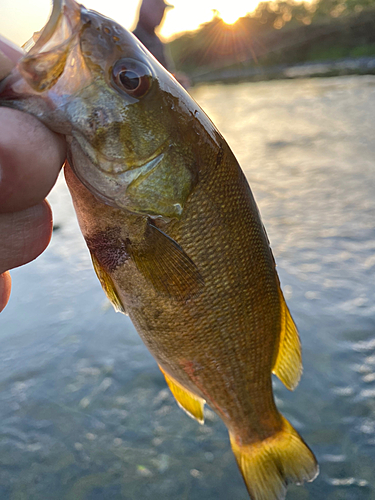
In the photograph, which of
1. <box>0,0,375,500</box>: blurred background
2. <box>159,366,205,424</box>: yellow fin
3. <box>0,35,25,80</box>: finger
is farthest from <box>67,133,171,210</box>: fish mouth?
<box>0,0,375,500</box>: blurred background

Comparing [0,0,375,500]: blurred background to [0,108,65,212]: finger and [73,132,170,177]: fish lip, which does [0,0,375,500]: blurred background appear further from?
[0,108,65,212]: finger

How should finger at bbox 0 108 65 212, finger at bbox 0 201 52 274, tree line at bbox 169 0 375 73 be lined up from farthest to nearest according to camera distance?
tree line at bbox 169 0 375 73, finger at bbox 0 201 52 274, finger at bbox 0 108 65 212

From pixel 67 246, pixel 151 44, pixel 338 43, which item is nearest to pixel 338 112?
pixel 151 44

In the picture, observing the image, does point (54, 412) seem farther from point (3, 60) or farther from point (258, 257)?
point (3, 60)

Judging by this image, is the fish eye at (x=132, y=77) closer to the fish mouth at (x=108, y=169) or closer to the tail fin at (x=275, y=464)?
the fish mouth at (x=108, y=169)

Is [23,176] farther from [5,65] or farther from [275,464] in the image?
[275,464]

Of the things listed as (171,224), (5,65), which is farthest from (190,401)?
(5,65)

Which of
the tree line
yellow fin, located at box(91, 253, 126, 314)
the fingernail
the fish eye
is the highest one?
the tree line
